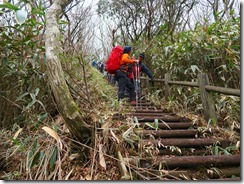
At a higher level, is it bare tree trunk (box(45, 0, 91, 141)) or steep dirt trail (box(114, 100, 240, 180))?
bare tree trunk (box(45, 0, 91, 141))

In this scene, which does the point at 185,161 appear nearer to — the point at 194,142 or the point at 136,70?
the point at 194,142

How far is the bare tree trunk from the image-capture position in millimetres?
Answer: 2090

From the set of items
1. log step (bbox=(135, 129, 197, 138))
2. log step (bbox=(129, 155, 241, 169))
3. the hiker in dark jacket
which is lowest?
log step (bbox=(129, 155, 241, 169))

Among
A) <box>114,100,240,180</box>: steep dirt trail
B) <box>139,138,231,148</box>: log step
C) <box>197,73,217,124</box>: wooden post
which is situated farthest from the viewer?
<box>197,73,217,124</box>: wooden post

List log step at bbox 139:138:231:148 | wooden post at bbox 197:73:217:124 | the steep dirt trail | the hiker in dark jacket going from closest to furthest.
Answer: the steep dirt trail → log step at bbox 139:138:231:148 → wooden post at bbox 197:73:217:124 → the hiker in dark jacket

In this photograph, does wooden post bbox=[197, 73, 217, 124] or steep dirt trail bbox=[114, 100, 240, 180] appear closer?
steep dirt trail bbox=[114, 100, 240, 180]

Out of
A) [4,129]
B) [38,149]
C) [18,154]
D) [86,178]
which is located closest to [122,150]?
[86,178]

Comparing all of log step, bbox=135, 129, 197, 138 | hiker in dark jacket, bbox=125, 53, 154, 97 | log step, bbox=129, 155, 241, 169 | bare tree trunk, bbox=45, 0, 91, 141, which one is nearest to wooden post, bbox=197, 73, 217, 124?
log step, bbox=135, 129, 197, 138

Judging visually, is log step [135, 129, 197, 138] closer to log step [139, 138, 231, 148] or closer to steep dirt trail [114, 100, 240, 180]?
steep dirt trail [114, 100, 240, 180]

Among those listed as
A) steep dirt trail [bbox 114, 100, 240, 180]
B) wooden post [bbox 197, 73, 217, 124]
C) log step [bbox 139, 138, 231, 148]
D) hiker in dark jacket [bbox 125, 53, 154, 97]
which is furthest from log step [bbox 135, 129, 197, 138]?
hiker in dark jacket [bbox 125, 53, 154, 97]

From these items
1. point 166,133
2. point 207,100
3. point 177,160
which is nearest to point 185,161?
point 177,160

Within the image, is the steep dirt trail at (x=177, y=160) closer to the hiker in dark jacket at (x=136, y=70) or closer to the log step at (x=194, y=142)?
the log step at (x=194, y=142)

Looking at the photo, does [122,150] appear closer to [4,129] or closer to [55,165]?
[55,165]

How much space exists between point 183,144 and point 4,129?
2.32 metres
